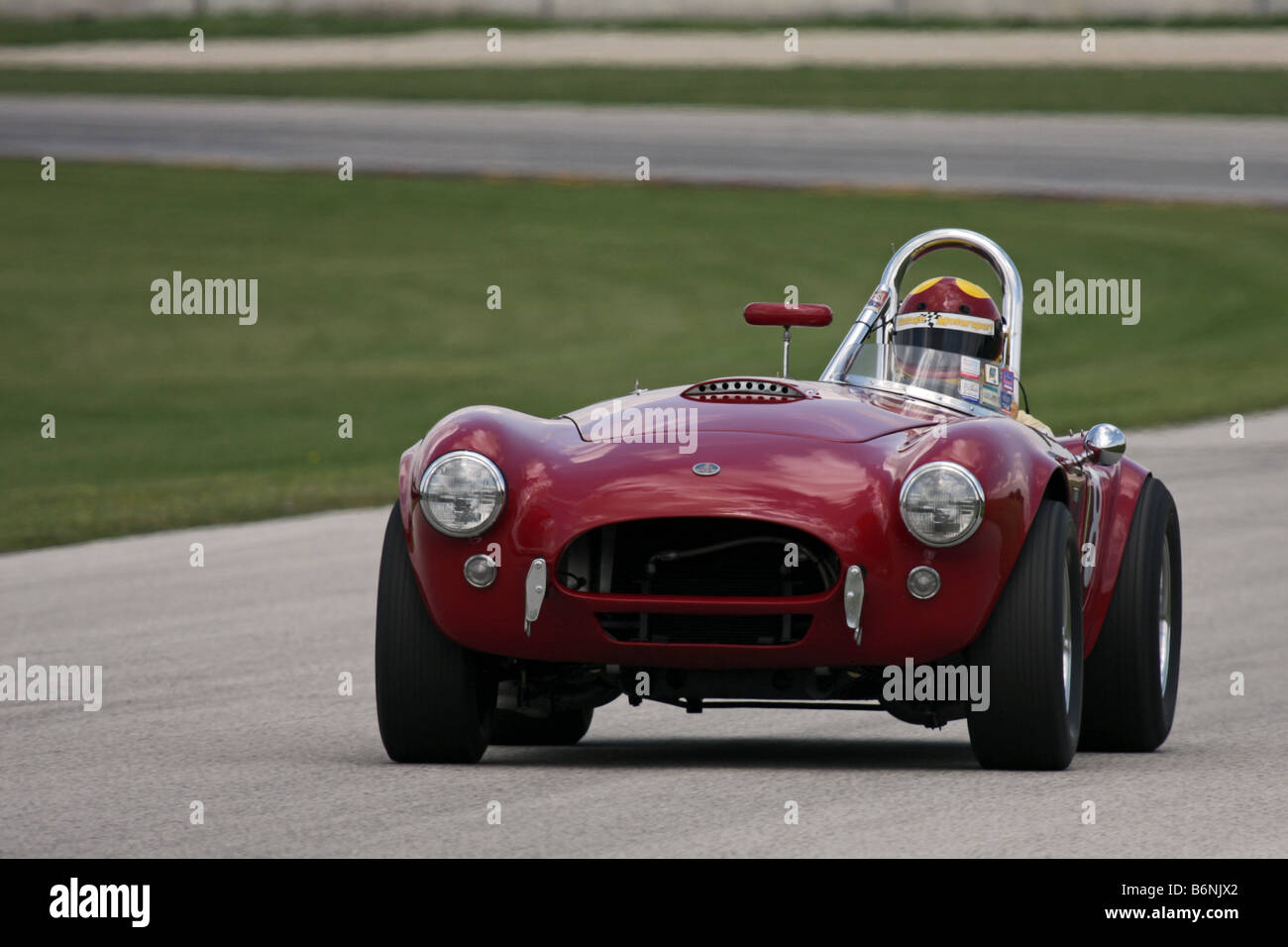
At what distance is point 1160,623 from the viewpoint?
7695mm

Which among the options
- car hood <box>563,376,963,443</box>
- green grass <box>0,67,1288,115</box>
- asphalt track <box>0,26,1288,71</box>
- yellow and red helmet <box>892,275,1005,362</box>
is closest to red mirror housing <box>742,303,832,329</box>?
car hood <box>563,376,963,443</box>

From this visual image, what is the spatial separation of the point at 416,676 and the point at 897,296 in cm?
282

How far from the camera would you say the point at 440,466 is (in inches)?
258

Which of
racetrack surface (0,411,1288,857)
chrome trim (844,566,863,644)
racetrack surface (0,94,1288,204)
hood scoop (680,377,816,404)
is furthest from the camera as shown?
racetrack surface (0,94,1288,204)

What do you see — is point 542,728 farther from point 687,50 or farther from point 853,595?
point 687,50

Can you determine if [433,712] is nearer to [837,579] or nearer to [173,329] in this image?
[837,579]

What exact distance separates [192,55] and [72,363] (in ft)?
90.6

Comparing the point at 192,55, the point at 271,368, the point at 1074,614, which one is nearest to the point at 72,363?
the point at 271,368

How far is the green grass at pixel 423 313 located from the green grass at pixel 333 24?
18768mm

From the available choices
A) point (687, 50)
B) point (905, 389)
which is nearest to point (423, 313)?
point (905, 389)

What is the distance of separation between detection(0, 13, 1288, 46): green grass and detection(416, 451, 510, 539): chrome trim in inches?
1759

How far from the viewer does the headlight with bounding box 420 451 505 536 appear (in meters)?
6.46

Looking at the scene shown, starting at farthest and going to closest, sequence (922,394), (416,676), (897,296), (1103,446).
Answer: (897,296), (922,394), (1103,446), (416,676)

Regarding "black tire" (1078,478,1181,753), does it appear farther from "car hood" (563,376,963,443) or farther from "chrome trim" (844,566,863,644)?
"chrome trim" (844,566,863,644)
